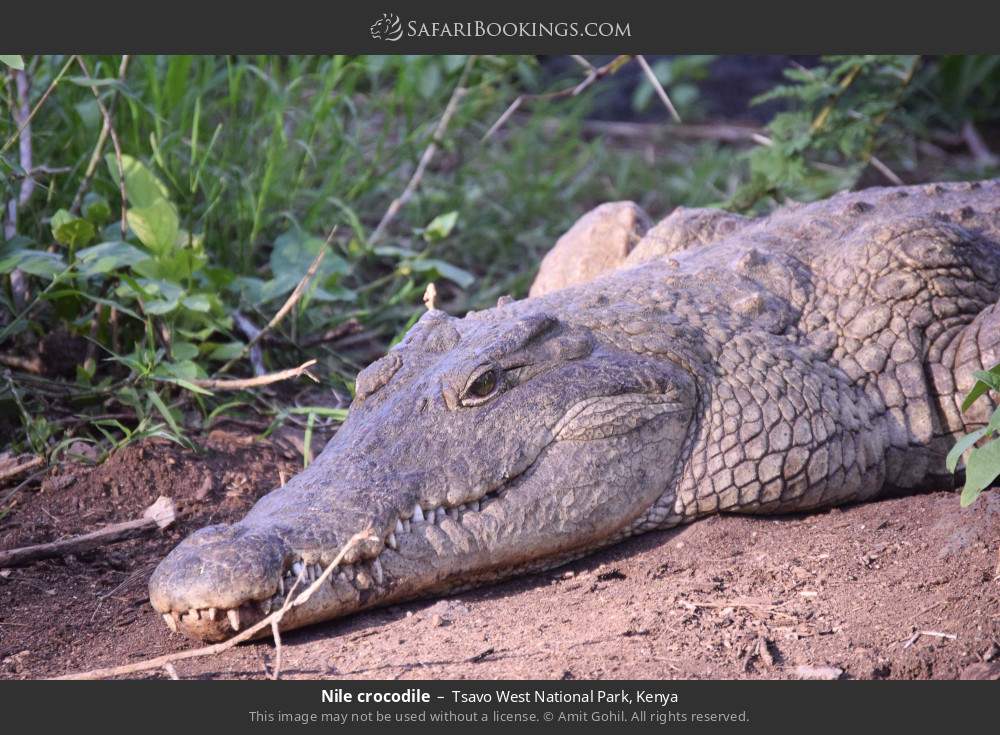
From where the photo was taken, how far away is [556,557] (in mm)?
3473

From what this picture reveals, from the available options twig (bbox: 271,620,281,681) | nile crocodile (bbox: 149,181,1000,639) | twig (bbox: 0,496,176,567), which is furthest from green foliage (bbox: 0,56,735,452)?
twig (bbox: 271,620,281,681)

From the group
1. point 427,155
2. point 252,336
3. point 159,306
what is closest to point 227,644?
point 159,306

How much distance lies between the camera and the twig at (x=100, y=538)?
144 inches

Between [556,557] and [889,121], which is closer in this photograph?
[556,557]

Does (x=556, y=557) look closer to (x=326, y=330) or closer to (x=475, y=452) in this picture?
(x=475, y=452)

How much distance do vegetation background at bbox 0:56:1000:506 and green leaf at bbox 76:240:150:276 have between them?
0.03 feet

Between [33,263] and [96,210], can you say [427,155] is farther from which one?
[33,263]

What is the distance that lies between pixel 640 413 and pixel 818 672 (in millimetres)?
1033

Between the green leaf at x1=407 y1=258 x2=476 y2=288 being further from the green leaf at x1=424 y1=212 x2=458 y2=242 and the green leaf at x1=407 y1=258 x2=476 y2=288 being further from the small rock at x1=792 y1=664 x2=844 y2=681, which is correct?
the small rock at x1=792 y1=664 x2=844 y2=681

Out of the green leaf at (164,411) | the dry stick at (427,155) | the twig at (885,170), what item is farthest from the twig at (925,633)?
the twig at (885,170)

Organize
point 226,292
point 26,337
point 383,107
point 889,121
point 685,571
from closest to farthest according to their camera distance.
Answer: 1. point 685,571
2. point 26,337
3. point 226,292
4. point 383,107
5. point 889,121

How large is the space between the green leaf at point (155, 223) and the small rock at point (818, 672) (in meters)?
2.86
